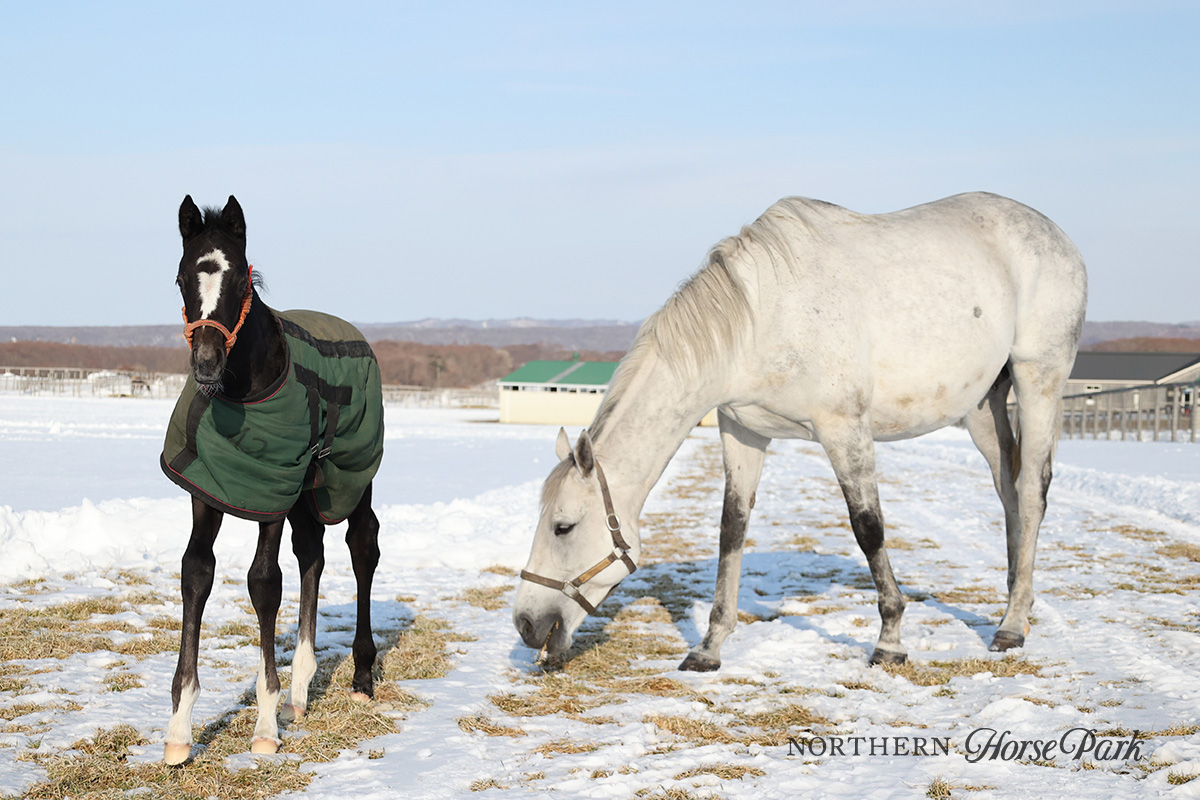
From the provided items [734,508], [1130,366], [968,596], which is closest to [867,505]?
[734,508]

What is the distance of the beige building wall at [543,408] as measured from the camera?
4259 cm

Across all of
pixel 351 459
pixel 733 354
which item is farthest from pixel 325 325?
pixel 733 354

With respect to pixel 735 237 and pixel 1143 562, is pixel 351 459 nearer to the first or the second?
pixel 735 237

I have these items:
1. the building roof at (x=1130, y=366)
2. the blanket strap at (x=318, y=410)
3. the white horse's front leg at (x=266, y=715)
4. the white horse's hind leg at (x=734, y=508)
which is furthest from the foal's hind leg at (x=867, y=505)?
the building roof at (x=1130, y=366)

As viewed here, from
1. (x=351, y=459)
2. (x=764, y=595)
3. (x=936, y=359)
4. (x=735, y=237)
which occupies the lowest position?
(x=764, y=595)

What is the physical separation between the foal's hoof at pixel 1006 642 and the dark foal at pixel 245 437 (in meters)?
3.41

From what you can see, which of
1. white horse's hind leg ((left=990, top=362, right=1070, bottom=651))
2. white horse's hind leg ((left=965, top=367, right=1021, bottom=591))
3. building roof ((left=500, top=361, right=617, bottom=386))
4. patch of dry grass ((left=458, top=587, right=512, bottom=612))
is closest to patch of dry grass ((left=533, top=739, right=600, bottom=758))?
patch of dry grass ((left=458, top=587, right=512, bottom=612))

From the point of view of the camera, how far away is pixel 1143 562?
7711 millimetres

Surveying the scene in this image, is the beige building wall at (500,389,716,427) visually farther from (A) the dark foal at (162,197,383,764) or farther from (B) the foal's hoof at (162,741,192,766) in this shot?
(B) the foal's hoof at (162,741,192,766)

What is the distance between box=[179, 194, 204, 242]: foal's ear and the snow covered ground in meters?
1.94

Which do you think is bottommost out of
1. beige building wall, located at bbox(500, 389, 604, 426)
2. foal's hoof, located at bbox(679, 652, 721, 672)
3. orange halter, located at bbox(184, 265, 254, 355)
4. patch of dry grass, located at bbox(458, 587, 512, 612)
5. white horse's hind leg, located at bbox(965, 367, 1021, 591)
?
beige building wall, located at bbox(500, 389, 604, 426)

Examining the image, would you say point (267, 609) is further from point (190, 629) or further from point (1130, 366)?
→ point (1130, 366)

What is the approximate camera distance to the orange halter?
298 cm

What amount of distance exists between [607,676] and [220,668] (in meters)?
2.02
